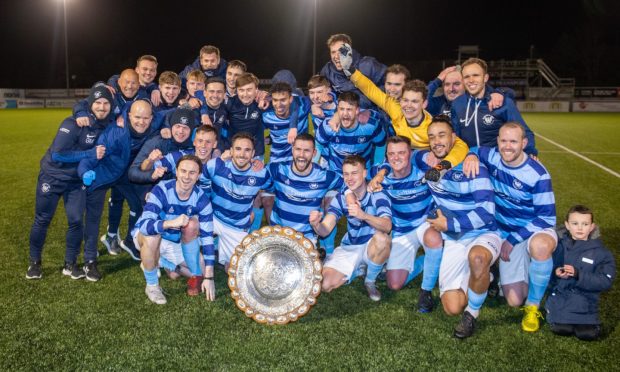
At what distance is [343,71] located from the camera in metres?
5.71

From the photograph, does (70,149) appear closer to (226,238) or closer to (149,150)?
(149,150)

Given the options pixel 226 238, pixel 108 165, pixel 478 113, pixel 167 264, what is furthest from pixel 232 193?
pixel 478 113

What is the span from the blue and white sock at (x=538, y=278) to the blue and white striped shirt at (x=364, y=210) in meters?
1.16

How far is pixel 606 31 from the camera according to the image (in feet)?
171

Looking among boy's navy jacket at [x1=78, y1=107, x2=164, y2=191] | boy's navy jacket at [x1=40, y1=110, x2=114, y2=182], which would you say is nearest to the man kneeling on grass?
boy's navy jacket at [x1=78, y1=107, x2=164, y2=191]

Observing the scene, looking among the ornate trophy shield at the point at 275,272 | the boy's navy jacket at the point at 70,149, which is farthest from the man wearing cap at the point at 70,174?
the ornate trophy shield at the point at 275,272

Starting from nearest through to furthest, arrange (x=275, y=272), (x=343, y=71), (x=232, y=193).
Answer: (x=275, y=272) → (x=232, y=193) → (x=343, y=71)

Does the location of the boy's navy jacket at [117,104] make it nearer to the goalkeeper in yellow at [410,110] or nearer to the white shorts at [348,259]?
the goalkeeper in yellow at [410,110]

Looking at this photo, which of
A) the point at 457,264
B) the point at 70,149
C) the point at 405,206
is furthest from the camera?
the point at 405,206

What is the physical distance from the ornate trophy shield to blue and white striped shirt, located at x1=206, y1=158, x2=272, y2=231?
888 mm

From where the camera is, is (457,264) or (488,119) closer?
(457,264)

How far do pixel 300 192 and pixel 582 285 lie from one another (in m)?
2.36

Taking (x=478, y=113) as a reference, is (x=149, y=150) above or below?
below

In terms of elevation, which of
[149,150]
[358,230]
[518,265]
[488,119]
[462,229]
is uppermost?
[488,119]
